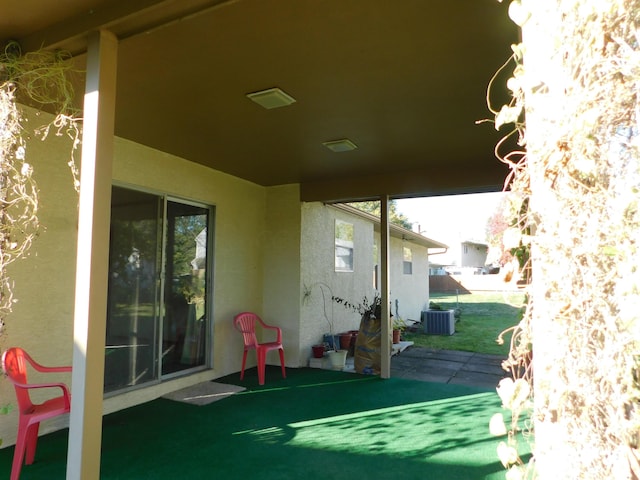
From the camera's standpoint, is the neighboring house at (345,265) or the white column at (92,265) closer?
the white column at (92,265)

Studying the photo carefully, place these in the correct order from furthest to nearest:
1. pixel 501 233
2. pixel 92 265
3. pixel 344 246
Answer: pixel 344 246, pixel 92 265, pixel 501 233

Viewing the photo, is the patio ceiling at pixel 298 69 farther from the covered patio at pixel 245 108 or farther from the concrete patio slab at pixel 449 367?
the concrete patio slab at pixel 449 367

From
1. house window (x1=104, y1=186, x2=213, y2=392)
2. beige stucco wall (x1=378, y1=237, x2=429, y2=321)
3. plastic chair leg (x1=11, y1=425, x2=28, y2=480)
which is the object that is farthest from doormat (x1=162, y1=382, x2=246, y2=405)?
beige stucco wall (x1=378, y1=237, x2=429, y2=321)

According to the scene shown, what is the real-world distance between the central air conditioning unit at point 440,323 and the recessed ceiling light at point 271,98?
8.56 m

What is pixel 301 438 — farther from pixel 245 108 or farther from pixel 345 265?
pixel 345 265

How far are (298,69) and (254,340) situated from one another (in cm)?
392

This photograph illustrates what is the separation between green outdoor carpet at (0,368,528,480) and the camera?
2.87 metres

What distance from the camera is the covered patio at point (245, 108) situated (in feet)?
6.89

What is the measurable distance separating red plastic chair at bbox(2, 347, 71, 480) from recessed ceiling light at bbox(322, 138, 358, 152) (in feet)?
10.5

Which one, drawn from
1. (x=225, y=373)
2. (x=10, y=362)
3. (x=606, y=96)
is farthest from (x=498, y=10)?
(x=225, y=373)

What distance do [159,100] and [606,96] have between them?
3.29 metres

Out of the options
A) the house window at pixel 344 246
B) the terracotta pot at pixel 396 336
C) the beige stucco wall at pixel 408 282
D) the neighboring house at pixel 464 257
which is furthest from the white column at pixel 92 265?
the neighboring house at pixel 464 257

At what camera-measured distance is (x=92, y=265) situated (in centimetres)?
205

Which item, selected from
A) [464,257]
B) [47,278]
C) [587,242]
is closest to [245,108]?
[47,278]
